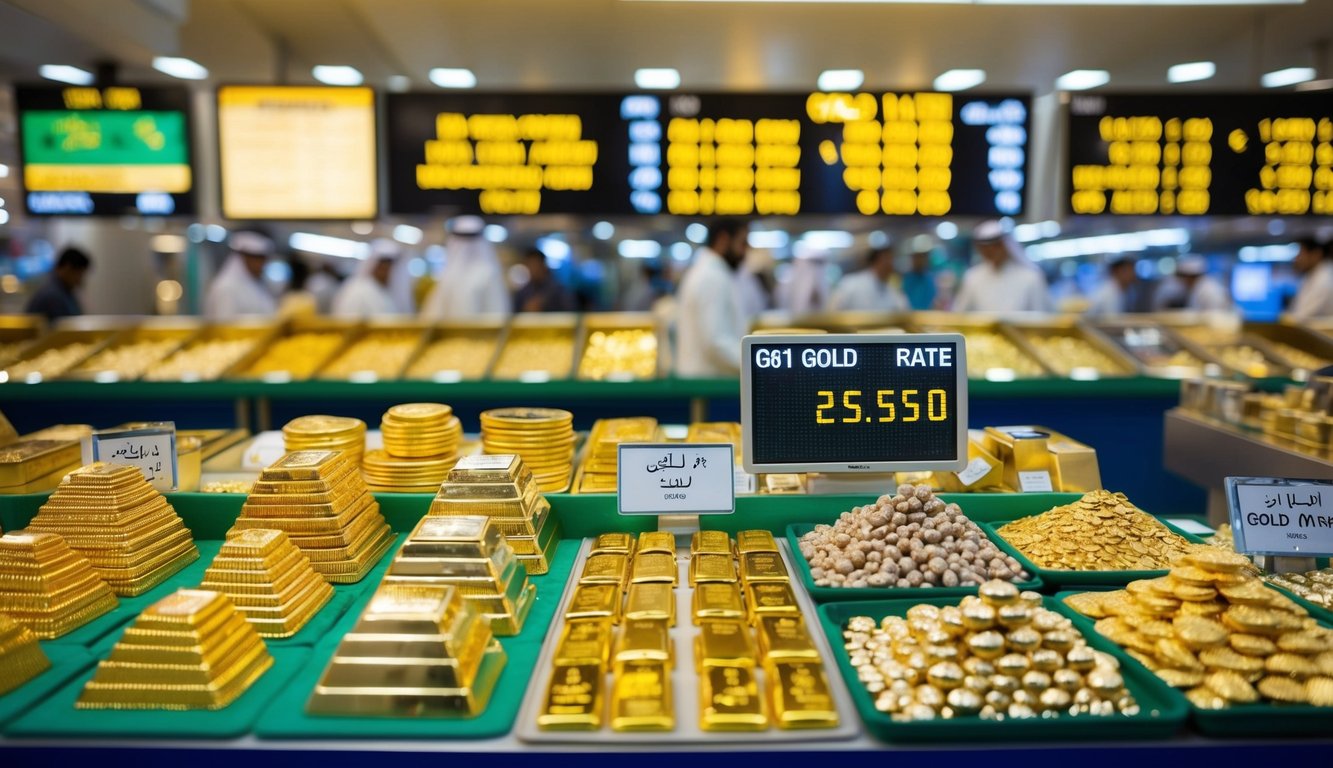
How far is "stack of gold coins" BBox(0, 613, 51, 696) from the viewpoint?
143cm

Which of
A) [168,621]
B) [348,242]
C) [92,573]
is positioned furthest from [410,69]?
[348,242]

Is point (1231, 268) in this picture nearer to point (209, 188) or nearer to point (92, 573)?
point (209, 188)

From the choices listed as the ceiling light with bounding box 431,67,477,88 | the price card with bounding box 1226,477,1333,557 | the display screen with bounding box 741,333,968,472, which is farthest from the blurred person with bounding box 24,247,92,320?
the price card with bounding box 1226,477,1333,557

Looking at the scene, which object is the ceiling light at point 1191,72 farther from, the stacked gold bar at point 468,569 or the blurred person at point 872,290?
the stacked gold bar at point 468,569

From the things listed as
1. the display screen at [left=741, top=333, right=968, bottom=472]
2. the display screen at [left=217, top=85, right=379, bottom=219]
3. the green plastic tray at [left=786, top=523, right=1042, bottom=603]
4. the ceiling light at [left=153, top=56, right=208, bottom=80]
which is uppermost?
the ceiling light at [left=153, top=56, right=208, bottom=80]

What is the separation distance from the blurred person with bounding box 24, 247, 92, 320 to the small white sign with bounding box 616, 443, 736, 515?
5851mm

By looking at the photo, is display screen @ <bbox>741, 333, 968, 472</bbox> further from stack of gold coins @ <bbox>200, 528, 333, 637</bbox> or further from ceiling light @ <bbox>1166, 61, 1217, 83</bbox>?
ceiling light @ <bbox>1166, 61, 1217, 83</bbox>

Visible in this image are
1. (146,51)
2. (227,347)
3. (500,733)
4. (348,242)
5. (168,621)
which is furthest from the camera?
(348,242)

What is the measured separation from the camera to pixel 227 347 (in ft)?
16.5

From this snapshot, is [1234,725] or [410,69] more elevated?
[410,69]

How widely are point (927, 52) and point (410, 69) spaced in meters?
3.47

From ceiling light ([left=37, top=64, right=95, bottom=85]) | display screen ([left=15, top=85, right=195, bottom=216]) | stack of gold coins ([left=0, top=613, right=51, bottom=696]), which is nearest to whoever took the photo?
stack of gold coins ([left=0, top=613, right=51, bottom=696])

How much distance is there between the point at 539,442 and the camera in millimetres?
2318

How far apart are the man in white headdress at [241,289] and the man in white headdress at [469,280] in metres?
1.71
